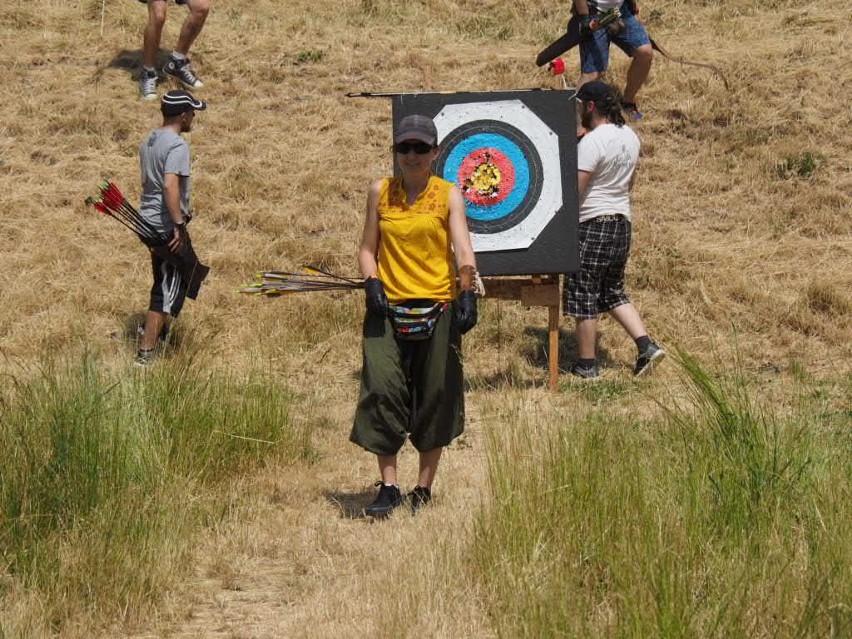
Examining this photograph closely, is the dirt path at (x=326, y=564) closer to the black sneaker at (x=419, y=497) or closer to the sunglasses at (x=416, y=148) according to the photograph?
the black sneaker at (x=419, y=497)

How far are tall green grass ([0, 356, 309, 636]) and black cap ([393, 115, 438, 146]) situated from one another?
1.63m

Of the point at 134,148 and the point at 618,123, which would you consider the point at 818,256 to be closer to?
the point at 618,123

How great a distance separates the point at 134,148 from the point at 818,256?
19.1ft

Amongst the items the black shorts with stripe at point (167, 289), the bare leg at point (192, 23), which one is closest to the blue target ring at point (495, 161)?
the black shorts with stripe at point (167, 289)

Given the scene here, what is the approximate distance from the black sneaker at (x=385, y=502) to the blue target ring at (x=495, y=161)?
2.67 meters

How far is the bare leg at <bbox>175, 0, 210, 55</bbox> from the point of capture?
12031 millimetres

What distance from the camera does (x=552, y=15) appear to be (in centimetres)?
1432

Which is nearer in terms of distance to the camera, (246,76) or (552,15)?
(246,76)

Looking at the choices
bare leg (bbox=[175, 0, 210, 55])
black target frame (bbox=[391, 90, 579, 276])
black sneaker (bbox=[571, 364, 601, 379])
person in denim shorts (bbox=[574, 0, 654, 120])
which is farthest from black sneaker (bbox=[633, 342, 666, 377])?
bare leg (bbox=[175, 0, 210, 55])

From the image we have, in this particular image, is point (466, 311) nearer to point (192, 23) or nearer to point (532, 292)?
point (532, 292)

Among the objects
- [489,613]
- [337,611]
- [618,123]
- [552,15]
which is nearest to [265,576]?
[337,611]

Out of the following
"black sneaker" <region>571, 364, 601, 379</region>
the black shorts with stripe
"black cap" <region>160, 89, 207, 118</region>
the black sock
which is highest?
"black cap" <region>160, 89, 207, 118</region>

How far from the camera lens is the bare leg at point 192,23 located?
39.5ft

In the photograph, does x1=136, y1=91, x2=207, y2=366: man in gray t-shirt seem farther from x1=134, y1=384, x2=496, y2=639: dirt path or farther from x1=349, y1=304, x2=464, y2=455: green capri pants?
x1=349, y1=304, x2=464, y2=455: green capri pants
